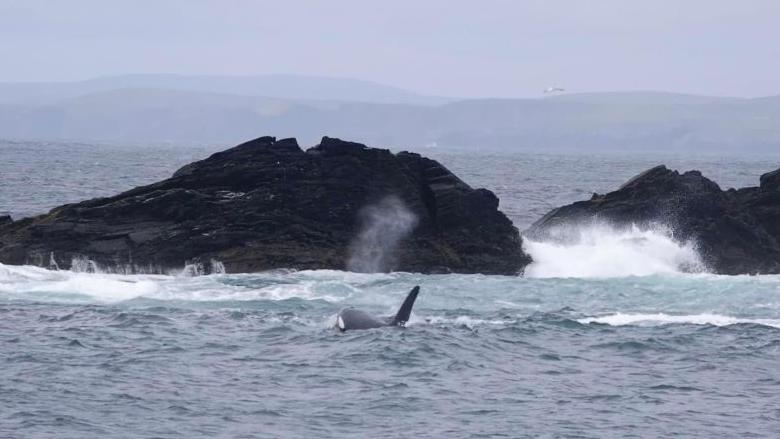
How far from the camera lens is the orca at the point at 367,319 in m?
33.2

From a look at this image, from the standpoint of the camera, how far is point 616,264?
4662cm

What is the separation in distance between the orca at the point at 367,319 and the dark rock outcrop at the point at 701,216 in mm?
15991

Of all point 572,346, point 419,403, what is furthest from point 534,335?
point 419,403

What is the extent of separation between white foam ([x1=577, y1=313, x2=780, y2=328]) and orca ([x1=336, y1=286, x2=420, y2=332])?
480cm

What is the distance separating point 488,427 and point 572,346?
8025mm

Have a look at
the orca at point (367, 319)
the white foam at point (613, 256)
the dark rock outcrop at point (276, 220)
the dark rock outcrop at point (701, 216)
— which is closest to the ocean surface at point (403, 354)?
the white foam at point (613, 256)

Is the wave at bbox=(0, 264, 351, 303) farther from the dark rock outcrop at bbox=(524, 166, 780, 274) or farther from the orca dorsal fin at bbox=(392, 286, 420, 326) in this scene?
the dark rock outcrop at bbox=(524, 166, 780, 274)

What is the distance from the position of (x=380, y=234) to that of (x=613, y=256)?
26.5ft

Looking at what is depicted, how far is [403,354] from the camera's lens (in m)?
30.5

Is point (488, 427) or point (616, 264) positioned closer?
point (488, 427)

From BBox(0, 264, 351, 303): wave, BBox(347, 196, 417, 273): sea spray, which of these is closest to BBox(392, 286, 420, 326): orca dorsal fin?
BBox(0, 264, 351, 303): wave

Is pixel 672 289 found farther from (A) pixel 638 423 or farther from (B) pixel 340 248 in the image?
(A) pixel 638 423

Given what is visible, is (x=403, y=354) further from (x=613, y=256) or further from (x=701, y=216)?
(x=701, y=216)

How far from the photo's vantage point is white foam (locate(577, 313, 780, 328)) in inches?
1412
